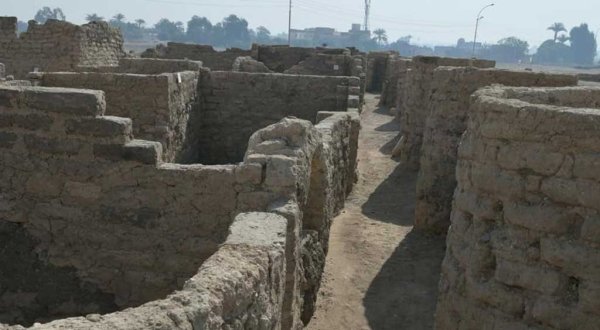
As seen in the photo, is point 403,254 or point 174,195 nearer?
point 174,195

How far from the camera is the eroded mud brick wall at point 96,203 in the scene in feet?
18.2

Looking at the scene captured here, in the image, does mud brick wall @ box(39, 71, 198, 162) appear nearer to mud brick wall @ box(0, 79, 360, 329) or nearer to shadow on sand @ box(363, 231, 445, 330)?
mud brick wall @ box(0, 79, 360, 329)

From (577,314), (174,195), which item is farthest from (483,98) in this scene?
(174,195)

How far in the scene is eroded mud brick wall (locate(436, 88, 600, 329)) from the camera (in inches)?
164

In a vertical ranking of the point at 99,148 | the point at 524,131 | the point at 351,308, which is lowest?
the point at 351,308

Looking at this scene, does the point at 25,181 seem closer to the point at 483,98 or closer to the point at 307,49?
the point at 483,98

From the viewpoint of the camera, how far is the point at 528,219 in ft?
14.3

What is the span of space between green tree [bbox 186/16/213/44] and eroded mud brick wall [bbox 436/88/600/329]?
172011mm

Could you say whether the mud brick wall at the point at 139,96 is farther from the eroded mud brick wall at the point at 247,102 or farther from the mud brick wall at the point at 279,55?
the mud brick wall at the point at 279,55

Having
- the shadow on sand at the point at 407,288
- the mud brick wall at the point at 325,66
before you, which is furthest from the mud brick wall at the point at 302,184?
the mud brick wall at the point at 325,66

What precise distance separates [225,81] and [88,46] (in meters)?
7.13

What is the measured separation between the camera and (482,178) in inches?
184

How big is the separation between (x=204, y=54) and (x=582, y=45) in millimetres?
161049

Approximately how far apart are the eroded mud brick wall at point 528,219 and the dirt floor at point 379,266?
257 centimetres
